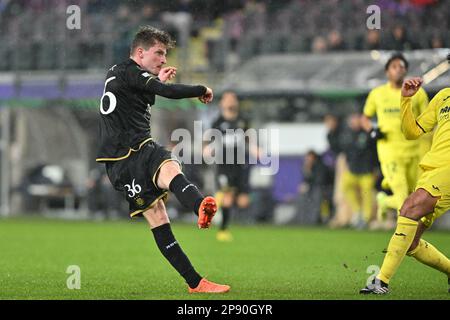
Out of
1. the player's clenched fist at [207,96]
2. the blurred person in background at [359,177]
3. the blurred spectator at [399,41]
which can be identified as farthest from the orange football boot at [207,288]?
the blurred person in background at [359,177]

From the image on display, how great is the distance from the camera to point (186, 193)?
7.98 meters

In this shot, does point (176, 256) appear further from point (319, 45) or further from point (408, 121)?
point (319, 45)

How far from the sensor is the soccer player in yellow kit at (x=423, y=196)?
810 cm

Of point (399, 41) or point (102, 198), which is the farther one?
point (102, 198)

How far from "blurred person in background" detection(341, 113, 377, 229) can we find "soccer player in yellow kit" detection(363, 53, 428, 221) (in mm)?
6822

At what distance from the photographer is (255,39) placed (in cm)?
2430

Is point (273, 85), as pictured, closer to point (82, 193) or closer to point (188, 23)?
point (188, 23)

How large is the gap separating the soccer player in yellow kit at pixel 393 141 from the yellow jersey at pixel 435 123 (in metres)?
3.56

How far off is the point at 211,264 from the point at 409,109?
13.1 ft

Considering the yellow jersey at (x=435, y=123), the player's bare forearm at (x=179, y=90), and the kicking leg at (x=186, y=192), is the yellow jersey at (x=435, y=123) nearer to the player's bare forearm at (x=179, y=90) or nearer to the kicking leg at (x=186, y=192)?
the player's bare forearm at (x=179, y=90)

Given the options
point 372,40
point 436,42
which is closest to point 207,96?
point 436,42
